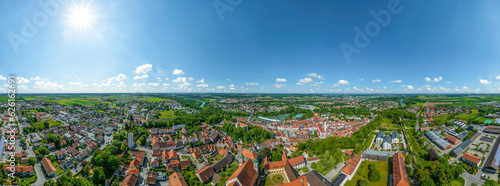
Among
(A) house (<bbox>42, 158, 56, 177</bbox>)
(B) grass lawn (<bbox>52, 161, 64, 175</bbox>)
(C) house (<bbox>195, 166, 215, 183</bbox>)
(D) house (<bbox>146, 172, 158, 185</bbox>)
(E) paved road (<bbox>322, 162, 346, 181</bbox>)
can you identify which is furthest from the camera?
(B) grass lawn (<bbox>52, 161, 64, 175</bbox>)

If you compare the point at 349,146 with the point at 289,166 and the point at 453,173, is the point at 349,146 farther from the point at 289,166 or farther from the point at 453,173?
the point at 289,166

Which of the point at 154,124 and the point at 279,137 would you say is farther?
the point at 154,124

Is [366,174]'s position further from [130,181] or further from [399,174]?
[130,181]

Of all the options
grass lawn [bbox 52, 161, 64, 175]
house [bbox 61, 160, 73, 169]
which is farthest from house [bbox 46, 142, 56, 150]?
house [bbox 61, 160, 73, 169]

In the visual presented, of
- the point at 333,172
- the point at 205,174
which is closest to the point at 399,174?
the point at 333,172

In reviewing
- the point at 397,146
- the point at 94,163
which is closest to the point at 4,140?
the point at 94,163

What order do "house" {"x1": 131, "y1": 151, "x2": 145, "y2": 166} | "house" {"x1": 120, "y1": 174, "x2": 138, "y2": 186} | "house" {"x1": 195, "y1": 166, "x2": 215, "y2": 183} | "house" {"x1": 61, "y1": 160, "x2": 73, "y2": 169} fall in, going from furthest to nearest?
"house" {"x1": 131, "y1": 151, "x2": 145, "y2": 166} → "house" {"x1": 61, "y1": 160, "x2": 73, "y2": 169} → "house" {"x1": 195, "y1": 166, "x2": 215, "y2": 183} → "house" {"x1": 120, "y1": 174, "x2": 138, "y2": 186}

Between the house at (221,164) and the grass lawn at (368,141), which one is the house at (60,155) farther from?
the grass lawn at (368,141)

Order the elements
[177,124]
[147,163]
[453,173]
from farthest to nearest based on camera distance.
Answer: [177,124]
[147,163]
[453,173]

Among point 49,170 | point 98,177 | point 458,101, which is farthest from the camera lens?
point 458,101

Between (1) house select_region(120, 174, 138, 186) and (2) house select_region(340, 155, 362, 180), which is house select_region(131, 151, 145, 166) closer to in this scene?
(1) house select_region(120, 174, 138, 186)

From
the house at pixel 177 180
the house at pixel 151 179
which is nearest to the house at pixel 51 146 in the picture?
the house at pixel 151 179
